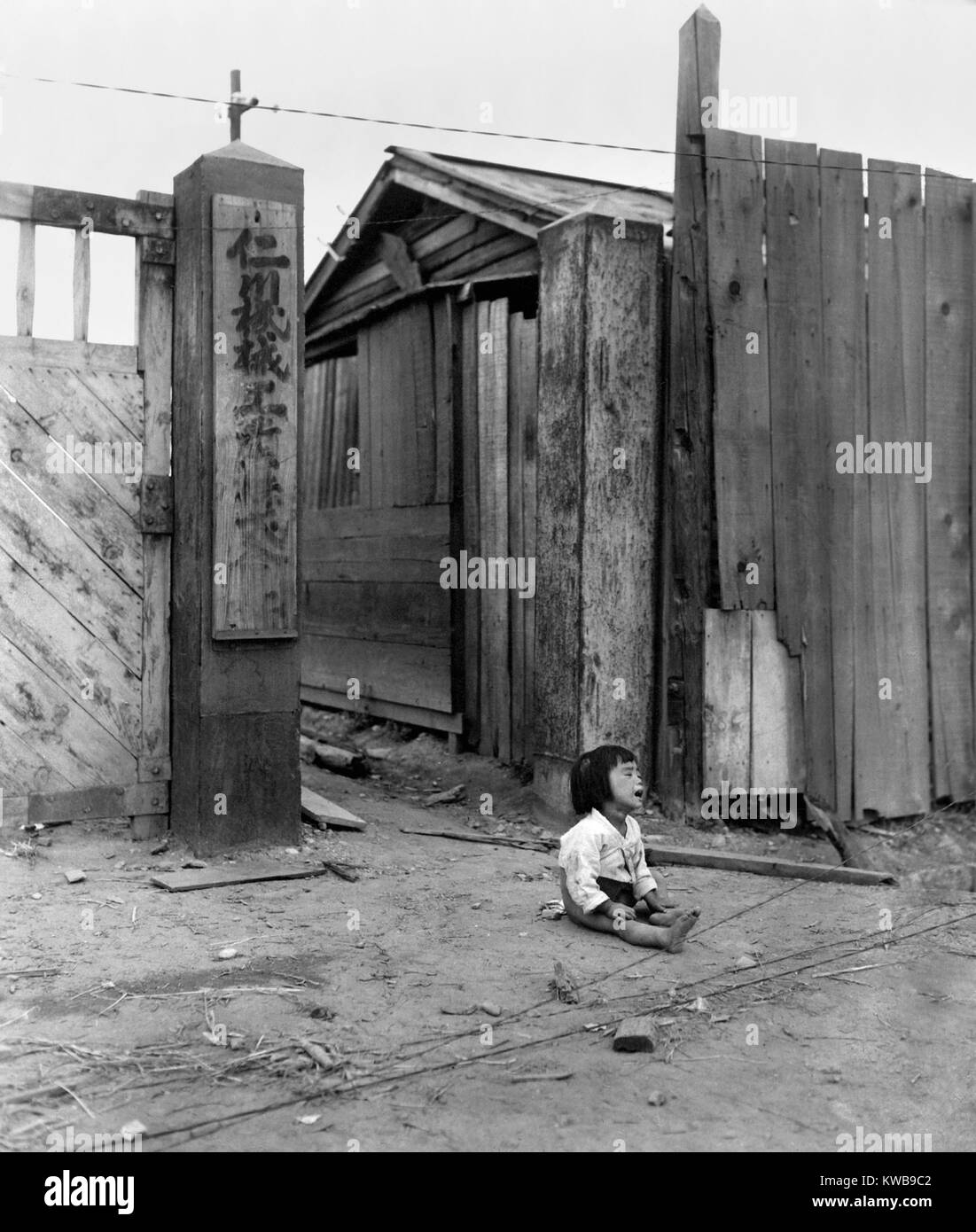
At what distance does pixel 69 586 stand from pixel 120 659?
15.2 inches

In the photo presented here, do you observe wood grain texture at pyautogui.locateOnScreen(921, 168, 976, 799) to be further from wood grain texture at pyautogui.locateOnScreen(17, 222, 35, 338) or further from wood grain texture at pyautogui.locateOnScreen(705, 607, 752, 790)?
wood grain texture at pyautogui.locateOnScreen(17, 222, 35, 338)

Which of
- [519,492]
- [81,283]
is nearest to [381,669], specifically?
[519,492]

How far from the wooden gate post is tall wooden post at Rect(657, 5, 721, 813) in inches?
74.0

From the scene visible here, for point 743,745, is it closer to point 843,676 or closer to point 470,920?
point 843,676

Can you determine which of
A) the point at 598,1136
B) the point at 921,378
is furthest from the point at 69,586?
the point at 921,378

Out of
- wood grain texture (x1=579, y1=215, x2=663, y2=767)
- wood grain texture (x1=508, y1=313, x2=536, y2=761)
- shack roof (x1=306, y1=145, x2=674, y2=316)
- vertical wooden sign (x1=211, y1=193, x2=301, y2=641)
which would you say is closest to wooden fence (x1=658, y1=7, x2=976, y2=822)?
wood grain texture (x1=579, y1=215, x2=663, y2=767)

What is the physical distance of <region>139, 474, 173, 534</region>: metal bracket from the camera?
5660 millimetres

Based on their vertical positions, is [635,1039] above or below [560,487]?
below

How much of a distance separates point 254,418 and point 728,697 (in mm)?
2617

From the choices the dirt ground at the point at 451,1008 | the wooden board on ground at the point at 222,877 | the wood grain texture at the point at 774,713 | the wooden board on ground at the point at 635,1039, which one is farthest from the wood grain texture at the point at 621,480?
the wooden board on ground at the point at 635,1039

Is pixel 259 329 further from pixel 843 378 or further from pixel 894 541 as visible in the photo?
pixel 894 541

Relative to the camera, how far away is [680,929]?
4488 millimetres

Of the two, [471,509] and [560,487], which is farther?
[471,509]

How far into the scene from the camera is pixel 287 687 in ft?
18.8
